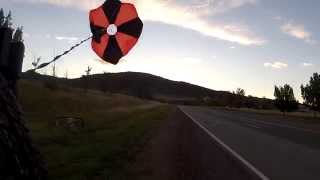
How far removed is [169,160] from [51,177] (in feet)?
14.4

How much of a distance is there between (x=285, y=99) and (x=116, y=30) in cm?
10151

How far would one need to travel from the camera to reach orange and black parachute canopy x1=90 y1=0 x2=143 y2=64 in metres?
4.14

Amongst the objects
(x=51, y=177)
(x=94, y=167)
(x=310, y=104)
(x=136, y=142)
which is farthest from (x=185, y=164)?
(x=310, y=104)

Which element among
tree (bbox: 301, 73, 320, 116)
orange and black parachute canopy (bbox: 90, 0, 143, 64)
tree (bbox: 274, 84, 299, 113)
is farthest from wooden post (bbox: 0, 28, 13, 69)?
tree (bbox: 274, 84, 299, 113)

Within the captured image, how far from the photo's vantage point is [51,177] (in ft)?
33.8

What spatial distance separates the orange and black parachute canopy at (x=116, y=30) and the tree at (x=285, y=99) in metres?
98.2

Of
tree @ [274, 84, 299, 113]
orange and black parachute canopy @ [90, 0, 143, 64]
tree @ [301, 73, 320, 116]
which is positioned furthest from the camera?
tree @ [274, 84, 299, 113]

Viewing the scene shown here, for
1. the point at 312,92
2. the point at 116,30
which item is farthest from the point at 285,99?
the point at 116,30

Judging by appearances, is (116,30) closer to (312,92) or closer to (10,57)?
(10,57)

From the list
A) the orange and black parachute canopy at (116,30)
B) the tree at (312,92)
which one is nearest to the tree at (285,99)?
the tree at (312,92)

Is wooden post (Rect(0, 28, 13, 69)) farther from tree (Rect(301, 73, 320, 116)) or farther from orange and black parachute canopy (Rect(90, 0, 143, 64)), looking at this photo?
tree (Rect(301, 73, 320, 116))

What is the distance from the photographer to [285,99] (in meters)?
103

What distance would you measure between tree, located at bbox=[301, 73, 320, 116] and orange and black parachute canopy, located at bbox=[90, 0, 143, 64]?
83.5 metres

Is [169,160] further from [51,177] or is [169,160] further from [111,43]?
[111,43]
